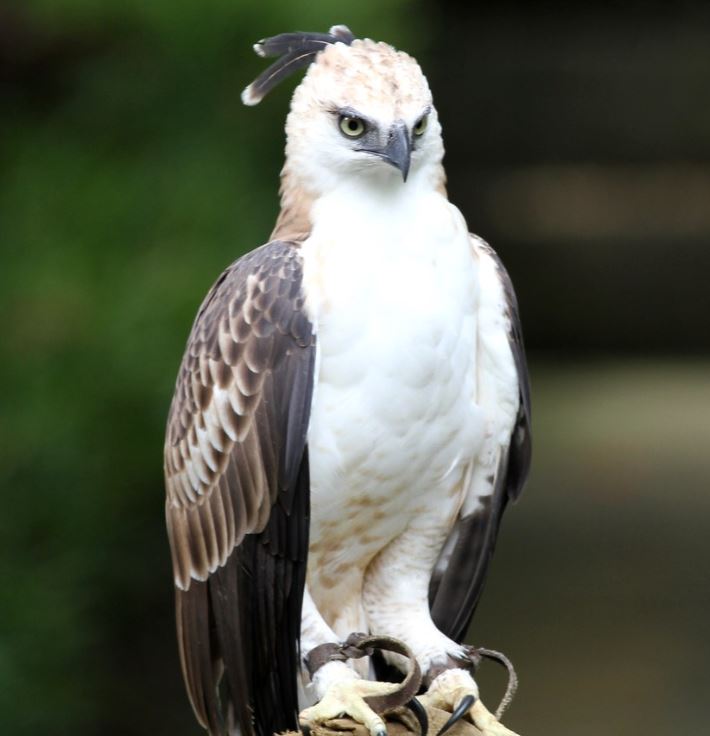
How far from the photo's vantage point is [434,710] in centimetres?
225

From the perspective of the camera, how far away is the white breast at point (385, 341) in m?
2.19

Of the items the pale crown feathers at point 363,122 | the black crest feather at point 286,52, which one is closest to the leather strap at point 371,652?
the pale crown feathers at point 363,122

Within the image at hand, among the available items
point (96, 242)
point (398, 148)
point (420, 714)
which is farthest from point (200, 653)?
point (96, 242)

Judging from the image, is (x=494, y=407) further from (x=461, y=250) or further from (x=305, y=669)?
(x=305, y=669)

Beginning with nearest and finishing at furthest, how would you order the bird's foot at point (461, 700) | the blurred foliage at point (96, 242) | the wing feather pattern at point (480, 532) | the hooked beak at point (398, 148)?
the hooked beak at point (398, 148)
the bird's foot at point (461, 700)
the wing feather pattern at point (480, 532)
the blurred foliage at point (96, 242)

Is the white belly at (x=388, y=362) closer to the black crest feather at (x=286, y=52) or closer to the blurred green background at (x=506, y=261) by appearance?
the black crest feather at (x=286, y=52)

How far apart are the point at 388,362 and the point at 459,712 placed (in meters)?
0.56

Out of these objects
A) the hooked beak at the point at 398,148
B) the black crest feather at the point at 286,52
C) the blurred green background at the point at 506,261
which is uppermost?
the black crest feather at the point at 286,52

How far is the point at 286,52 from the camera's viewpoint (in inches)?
90.7

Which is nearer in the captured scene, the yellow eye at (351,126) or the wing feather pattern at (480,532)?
the yellow eye at (351,126)

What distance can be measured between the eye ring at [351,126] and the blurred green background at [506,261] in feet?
4.37

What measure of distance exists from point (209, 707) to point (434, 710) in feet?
1.27

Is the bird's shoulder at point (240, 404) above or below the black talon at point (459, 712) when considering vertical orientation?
above

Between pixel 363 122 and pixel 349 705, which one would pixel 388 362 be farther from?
pixel 349 705
